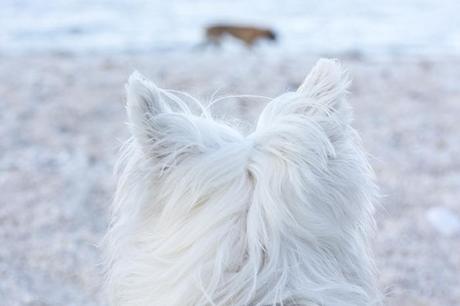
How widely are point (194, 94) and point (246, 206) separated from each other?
18.9 feet

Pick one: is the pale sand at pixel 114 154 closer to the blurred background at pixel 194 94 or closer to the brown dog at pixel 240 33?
the blurred background at pixel 194 94

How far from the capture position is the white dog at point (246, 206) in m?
2.13

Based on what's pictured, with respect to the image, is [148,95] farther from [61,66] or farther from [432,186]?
[61,66]

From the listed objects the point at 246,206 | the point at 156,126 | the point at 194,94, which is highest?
the point at 156,126

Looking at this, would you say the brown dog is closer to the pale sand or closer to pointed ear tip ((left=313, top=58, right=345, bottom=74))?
the pale sand

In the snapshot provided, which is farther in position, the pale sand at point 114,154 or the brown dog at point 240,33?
the brown dog at point 240,33

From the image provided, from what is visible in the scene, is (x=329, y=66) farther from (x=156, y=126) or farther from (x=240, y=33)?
(x=240, y=33)

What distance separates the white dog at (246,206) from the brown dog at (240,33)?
43.2 ft

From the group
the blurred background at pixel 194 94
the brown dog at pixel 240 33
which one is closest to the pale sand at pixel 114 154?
the blurred background at pixel 194 94

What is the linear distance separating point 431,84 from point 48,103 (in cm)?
403

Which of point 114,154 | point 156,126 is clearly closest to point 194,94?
point 114,154

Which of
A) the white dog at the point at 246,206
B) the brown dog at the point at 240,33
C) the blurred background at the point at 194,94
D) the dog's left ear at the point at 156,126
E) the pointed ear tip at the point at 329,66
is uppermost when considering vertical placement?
the pointed ear tip at the point at 329,66

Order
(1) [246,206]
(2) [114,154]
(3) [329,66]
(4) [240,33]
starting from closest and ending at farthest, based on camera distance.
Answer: (1) [246,206] → (3) [329,66] → (2) [114,154] → (4) [240,33]

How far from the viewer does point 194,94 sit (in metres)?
7.94
